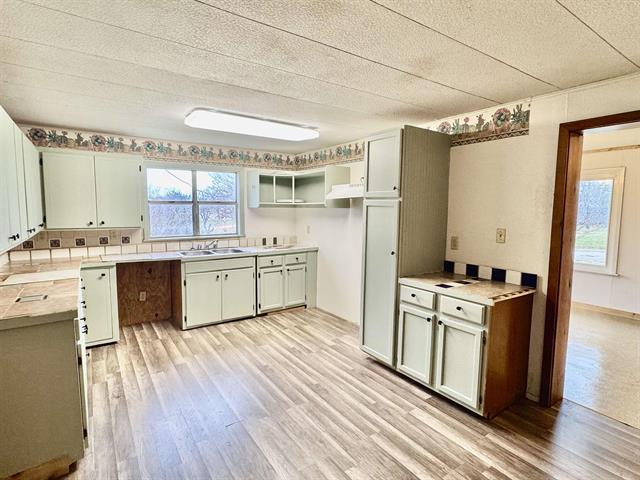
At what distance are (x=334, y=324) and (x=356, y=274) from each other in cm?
67

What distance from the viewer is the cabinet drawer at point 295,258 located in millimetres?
4637

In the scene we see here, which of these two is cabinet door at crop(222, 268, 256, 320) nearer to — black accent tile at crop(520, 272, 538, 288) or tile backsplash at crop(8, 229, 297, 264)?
tile backsplash at crop(8, 229, 297, 264)

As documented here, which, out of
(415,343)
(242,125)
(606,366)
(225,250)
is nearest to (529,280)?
(415,343)

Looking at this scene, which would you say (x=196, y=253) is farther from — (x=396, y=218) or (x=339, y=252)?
(x=396, y=218)

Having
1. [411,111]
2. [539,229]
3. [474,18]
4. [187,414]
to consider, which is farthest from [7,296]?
[539,229]

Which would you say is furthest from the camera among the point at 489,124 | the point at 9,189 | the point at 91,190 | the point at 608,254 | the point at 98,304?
the point at 608,254

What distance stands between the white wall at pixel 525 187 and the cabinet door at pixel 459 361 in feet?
2.01

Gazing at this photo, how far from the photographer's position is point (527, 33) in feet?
5.26

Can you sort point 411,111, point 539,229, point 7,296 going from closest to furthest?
point 7,296 → point 539,229 → point 411,111

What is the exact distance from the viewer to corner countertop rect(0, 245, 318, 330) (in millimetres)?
1752

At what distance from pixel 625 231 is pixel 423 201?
11.2 ft

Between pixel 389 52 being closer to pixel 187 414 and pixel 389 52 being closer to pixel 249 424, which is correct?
pixel 249 424

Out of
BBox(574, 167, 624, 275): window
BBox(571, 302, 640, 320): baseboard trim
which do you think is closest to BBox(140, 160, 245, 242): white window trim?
BBox(574, 167, 624, 275): window

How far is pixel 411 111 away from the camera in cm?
294
